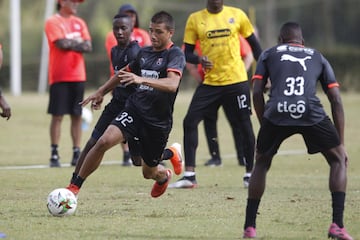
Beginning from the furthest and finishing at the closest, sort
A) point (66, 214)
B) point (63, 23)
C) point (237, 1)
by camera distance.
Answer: point (237, 1) → point (63, 23) → point (66, 214)

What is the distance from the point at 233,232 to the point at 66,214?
177 centimetres

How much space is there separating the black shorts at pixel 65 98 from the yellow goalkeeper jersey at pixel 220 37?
3.06m

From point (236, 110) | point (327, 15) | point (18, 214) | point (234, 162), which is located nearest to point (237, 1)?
point (327, 15)

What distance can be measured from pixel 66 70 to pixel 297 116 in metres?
7.42

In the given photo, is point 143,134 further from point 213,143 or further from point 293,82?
point 213,143

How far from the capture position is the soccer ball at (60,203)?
8781mm

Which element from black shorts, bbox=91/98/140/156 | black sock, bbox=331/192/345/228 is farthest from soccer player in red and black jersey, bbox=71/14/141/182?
A: black sock, bbox=331/192/345/228

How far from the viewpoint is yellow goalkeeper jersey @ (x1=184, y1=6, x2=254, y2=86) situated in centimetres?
1209

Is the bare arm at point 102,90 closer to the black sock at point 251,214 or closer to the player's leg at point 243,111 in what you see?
the black sock at point 251,214

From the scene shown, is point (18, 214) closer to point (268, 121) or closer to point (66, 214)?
point (66, 214)

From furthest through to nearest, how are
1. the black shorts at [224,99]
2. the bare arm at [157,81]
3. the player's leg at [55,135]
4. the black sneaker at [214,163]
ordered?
the black sneaker at [214,163], the player's leg at [55,135], the black shorts at [224,99], the bare arm at [157,81]

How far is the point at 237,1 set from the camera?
5284 cm

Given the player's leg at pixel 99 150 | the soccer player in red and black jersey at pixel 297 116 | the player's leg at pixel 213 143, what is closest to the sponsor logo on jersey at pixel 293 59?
the soccer player in red and black jersey at pixel 297 116

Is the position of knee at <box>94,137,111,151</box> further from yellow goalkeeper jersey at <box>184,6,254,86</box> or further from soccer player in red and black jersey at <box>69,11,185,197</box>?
yellow goalkeeper jersey at <box>184,6,254,86</box>
